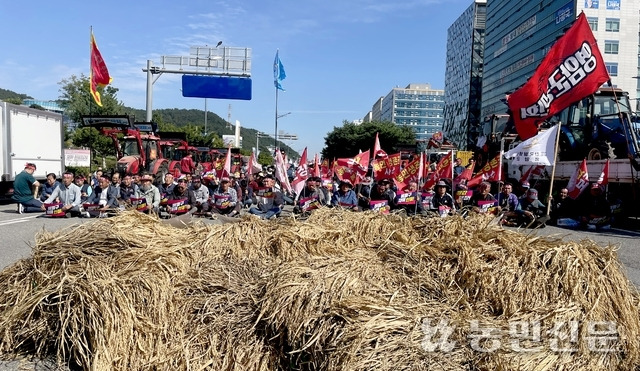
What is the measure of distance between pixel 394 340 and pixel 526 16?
249ft

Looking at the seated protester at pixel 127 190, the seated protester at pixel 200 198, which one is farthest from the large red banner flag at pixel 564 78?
the seated protester at pixel 127 190

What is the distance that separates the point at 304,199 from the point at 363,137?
57.7m

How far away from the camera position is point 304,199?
10.6 m

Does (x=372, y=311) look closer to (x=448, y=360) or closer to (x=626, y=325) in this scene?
(x=448, y=360)

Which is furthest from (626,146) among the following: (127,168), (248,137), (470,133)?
(248,137)

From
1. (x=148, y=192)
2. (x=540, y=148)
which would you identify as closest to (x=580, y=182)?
(x=540, y=148)

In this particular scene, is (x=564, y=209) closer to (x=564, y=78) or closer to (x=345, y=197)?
A: (x=564, y=78)

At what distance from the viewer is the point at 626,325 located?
329 centimetres

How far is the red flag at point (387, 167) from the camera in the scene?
1253cm

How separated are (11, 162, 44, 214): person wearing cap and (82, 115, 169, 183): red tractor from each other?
12.4 ft

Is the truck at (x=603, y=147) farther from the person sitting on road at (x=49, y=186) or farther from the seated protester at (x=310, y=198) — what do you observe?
the person sitting on road at (x=49, y=186)

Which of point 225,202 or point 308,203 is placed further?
point 225,202

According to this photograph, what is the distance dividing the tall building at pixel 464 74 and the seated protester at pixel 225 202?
7680 cm

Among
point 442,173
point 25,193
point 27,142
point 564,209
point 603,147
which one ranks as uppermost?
point 603,147
